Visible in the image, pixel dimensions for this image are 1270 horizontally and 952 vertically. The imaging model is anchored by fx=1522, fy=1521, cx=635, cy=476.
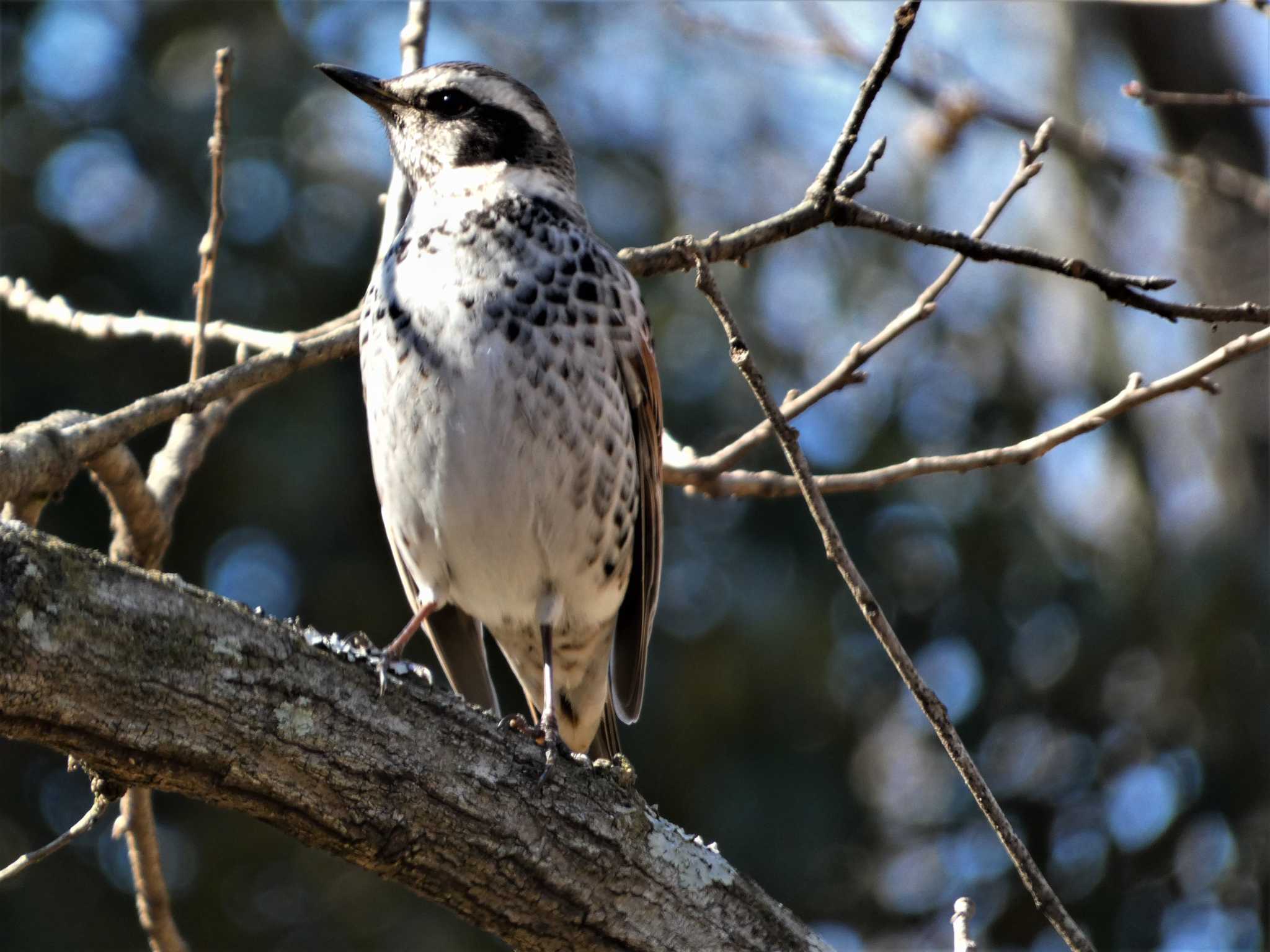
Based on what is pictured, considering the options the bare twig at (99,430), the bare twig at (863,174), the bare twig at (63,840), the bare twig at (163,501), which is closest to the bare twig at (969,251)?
the bare twig at (863,174)

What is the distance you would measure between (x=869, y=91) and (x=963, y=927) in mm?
1689

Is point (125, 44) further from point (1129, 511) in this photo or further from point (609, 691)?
point (1129, 511)

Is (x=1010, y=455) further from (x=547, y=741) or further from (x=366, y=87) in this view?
(x=366, y=87)

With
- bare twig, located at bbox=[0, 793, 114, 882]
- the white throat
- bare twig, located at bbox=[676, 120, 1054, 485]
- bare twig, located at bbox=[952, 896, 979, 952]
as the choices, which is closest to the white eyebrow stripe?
the white throat

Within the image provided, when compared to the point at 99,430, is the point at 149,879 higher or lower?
lower

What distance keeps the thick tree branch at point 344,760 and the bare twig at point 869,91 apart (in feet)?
4.81

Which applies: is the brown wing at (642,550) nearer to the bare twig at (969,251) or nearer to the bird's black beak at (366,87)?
the bare twig at (969,251)

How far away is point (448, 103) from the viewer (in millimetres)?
4746

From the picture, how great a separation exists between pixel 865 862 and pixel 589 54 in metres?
5.25

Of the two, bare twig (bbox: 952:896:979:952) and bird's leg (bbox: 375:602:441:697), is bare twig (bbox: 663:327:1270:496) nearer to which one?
bird's leg (bbox: 375:602:441:697)

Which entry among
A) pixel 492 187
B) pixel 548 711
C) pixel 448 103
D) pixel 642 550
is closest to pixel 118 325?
pixel 492 187

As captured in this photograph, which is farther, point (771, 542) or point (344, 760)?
→ point (771, 542)

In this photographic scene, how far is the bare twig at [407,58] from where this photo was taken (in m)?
4.60

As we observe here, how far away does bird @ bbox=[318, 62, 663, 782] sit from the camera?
3969mm
